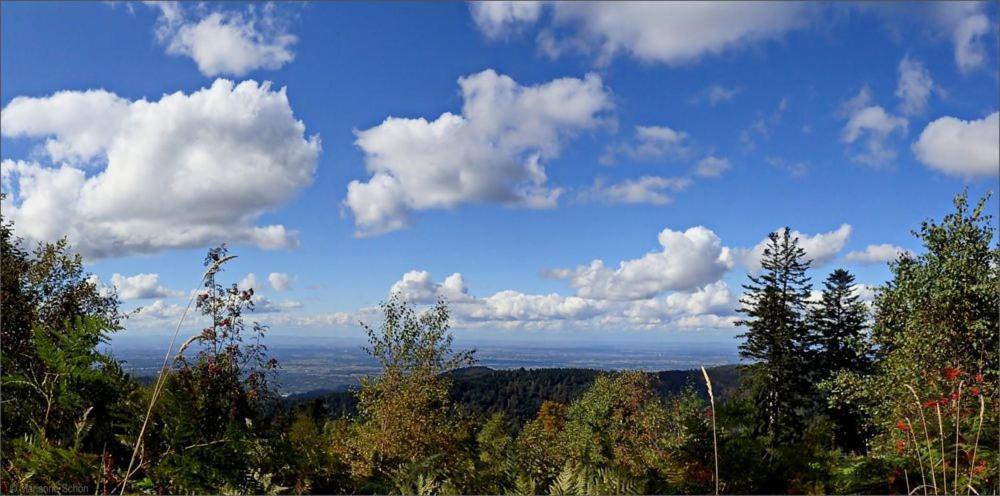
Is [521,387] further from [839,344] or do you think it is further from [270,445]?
[270,445]

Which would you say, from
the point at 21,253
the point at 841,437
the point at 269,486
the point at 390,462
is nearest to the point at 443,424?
the point at 21,253

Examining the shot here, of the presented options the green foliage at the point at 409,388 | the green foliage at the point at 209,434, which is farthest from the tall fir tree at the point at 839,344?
the green foliage at the point at 209,434

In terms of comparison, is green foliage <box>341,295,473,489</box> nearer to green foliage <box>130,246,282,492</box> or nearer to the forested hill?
green foliage <box>130,246,282,492</box>

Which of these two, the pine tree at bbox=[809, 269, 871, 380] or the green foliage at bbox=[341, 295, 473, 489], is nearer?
the green foliage at bbox=[341, 295, 473, 489]

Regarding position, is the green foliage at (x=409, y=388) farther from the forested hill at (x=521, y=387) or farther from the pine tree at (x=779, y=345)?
the forested hill at (x=521, y=387)

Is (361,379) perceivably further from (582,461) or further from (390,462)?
(582,461)

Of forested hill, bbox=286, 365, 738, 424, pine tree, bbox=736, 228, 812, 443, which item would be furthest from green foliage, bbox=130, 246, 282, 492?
forested hill, bbox=286, 365, 738, 424

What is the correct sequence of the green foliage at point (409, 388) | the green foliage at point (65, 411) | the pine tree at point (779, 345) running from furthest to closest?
the pine tree at point (779, 345) → the green foliage at point (409, 388) → the green foliage at point (65, 411)

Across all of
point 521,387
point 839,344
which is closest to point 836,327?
point 839,344

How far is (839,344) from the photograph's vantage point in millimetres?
35312

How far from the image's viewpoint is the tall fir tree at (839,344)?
3125 cm

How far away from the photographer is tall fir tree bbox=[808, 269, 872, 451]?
103ft

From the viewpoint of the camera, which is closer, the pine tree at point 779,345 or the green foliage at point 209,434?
the green foliage at point 209,434

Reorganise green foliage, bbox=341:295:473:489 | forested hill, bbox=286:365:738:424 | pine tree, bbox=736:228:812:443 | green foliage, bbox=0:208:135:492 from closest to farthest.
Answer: green foliage, bbox=0:208:135:492 → green foliage, bbox=341:295:473:489 → pine tree, bbox=736:228:812:443 → forested hill, bbox=286:365:738:424
